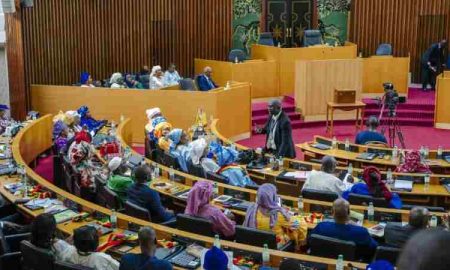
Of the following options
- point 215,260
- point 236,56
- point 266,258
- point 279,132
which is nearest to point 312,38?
point 236,56

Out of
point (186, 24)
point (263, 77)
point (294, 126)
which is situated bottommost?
point (294, 126)

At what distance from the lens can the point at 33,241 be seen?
504 centimetres

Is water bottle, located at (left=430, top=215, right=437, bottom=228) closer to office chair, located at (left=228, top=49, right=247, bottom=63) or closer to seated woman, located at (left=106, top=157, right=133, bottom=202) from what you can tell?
seated woman, located at (left=106, top=157, right=133, bottom=202)

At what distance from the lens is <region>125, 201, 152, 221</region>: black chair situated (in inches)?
246

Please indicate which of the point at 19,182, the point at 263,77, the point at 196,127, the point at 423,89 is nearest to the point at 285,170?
the point at 196,127

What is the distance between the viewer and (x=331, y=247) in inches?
200

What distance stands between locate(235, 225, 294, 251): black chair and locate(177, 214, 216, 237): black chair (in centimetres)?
30

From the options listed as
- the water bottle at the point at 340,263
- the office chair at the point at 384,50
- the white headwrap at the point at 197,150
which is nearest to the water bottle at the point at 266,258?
the water bottle at the point at 340,263

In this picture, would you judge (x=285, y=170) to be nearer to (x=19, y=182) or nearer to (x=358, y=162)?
(x=358, y=162)

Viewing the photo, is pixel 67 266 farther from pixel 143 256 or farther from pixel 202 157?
pixel 202 157

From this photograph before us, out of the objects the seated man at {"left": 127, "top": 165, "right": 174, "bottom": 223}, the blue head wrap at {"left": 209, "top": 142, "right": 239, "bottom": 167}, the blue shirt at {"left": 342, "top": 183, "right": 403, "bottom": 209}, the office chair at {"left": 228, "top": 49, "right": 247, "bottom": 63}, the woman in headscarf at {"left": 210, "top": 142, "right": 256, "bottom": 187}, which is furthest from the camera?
the office chair at {"left": 228, "top": 49, "right": 247, "bottom": 63}

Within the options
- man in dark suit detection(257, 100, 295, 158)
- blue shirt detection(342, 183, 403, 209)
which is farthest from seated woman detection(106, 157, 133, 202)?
man in dark suit detection(257, 100, 295, 158)

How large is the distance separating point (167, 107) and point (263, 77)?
392 centimetres

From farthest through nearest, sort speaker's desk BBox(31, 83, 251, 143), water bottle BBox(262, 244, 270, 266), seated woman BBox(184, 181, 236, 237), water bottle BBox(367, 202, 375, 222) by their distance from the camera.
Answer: speaker's desk BBox(31, 83, 251, 143) → water bottle BBox(367, 202, 375, 222) → seated woman BBox(184, 181, 236, 237) → water bottle BBox(262, 244, 270, 266)
